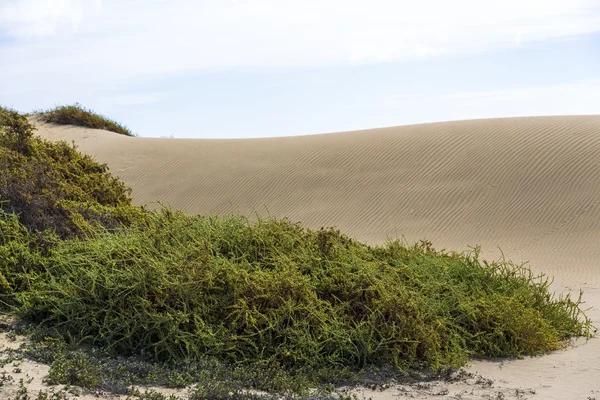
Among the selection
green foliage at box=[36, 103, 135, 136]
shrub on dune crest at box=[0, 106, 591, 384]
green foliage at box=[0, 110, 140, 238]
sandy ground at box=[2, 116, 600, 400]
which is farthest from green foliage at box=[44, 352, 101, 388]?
green foliage at box=[36, 103, 135, 136]

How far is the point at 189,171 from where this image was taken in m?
24.3

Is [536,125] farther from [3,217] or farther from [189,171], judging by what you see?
[3,217]

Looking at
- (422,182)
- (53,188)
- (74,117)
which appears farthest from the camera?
(74,117)

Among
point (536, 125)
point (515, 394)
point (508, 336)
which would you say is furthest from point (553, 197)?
point (515, 394)

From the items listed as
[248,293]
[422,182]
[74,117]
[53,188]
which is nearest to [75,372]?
[248,293]

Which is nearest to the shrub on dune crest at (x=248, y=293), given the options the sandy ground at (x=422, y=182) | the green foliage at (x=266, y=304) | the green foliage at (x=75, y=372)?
the green foliage at (x=266, y=304)

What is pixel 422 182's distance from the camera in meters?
20.8

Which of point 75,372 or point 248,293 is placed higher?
point 248,293

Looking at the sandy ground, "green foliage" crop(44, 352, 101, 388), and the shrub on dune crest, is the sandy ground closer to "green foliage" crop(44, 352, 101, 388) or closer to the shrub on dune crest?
the shrub on dune crest

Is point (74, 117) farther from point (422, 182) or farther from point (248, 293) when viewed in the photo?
point (248, 293)

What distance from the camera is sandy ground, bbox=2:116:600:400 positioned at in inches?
682

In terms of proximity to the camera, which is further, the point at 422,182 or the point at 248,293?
the point at 422,182

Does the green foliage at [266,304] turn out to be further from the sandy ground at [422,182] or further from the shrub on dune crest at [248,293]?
the sandy ground at [422,182]

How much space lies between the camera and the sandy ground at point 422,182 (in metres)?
17.3
